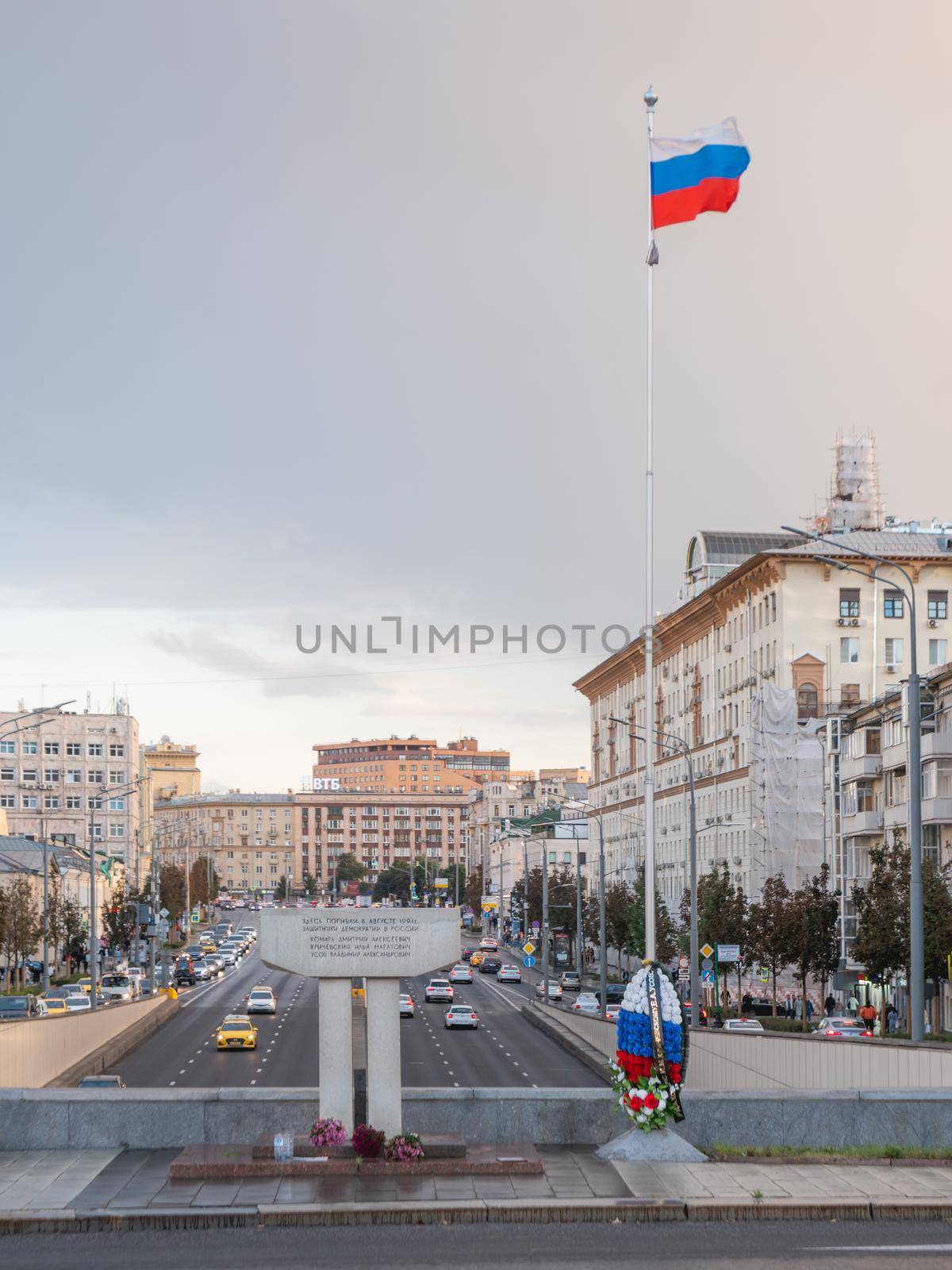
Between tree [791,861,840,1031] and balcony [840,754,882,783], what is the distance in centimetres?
764

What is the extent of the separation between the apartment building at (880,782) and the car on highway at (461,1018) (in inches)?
654

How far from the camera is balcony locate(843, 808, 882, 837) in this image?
259 ft

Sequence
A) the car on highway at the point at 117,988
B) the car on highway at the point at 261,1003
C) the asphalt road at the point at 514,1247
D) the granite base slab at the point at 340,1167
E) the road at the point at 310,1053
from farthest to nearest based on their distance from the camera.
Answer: the car on highway at the point at 117,988
the car on highway at the point at 261,1003
the road at the point at 310,1053
the granite base slab at the point at 340,1167
the asphalt road at the point at 514,1247

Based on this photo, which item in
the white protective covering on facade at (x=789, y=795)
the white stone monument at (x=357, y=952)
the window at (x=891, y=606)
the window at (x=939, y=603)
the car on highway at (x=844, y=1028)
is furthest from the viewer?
the window at (x=891, y=606)

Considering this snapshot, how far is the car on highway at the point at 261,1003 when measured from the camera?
83000 millimetres

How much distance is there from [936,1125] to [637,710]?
120 meters

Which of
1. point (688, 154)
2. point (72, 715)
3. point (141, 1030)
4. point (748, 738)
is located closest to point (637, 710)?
point (748, 738)

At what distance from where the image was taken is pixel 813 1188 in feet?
62.9

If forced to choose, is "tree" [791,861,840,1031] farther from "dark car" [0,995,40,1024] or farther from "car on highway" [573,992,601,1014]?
"dark car" [0,995,40,1024]

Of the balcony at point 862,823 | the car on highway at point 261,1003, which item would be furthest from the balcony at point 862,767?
the car on highway at point 261,1003

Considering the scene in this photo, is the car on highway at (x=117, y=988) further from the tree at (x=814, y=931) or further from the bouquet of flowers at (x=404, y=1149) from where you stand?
the bouquet of flowers at (x=404, y=1149)

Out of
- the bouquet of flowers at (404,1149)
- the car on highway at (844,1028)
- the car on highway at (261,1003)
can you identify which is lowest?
the car on highway at (261,1003)

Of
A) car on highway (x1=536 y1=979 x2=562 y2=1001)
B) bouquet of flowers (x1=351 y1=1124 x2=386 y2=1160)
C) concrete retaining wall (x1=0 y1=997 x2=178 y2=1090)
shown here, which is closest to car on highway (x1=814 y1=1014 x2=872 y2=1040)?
concrete retaining wall (x1=0 y1=997 x2=178 y2=1090)

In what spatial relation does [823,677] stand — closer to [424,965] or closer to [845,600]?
[845,600]
